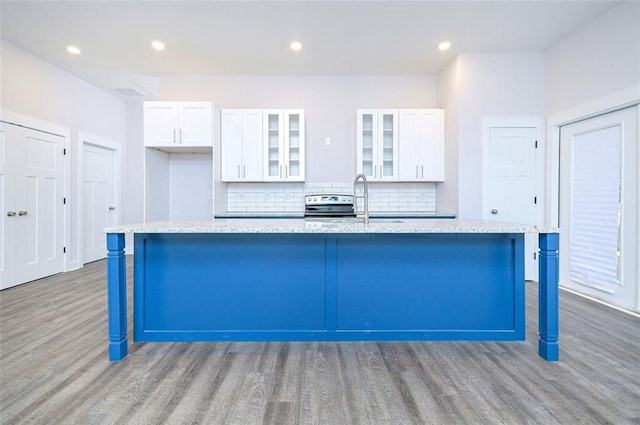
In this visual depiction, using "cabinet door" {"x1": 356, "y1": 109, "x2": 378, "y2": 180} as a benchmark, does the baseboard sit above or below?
below

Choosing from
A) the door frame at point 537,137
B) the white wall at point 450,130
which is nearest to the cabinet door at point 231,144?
the white wall at point 450,130

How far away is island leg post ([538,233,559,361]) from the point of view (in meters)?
2.12

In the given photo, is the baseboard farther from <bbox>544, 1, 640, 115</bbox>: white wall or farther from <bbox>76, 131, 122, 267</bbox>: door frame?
<bbox>76, 131, 122, 267</bbox>: door frame

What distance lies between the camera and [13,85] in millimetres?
3918

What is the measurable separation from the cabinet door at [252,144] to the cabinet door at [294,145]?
13.5 inches

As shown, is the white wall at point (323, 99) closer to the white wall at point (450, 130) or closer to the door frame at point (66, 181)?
the white wall at point (450, 130)

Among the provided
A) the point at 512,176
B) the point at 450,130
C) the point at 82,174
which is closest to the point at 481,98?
the point at 450,130

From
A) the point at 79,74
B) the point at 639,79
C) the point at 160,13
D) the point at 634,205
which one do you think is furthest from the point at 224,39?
the point at 634,205

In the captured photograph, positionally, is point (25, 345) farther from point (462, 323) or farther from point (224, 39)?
point (224, 39)

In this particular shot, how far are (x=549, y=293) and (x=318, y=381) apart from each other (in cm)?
155

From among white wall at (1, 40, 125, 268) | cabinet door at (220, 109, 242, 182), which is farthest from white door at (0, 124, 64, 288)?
cabinet door at (220, 109, 242, 182)

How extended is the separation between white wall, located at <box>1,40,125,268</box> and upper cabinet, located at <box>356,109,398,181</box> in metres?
4.09

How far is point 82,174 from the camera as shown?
5.02m

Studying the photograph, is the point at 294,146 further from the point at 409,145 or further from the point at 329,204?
the point at 409,145
